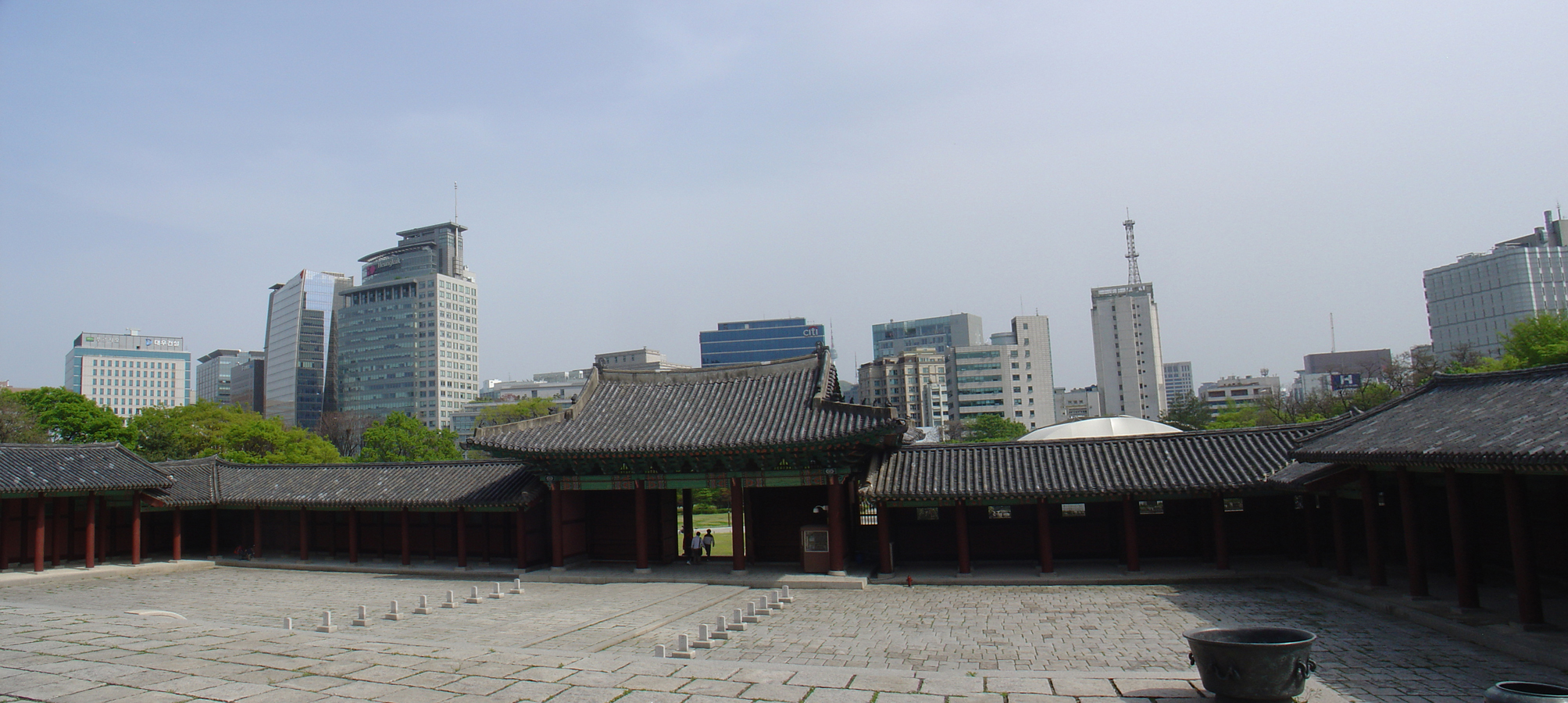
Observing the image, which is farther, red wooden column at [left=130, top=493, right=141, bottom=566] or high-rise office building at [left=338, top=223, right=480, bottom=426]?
high-rise office building at [left=338, top=223, right=480, bottom=426]

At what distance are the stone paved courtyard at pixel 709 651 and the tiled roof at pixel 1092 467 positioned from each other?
2.38 m

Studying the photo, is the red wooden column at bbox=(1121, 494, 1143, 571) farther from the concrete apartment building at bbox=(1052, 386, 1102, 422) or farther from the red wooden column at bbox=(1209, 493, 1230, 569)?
the concrete apartment building at bbox=(1052, 386, 1102, 422)

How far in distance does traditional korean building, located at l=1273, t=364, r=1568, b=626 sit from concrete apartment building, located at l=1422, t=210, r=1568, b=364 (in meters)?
123

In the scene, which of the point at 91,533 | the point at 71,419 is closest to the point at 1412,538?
the point at 91,533

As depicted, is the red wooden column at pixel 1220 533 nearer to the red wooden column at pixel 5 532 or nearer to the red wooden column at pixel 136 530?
the red wooden column at pixel 136 530

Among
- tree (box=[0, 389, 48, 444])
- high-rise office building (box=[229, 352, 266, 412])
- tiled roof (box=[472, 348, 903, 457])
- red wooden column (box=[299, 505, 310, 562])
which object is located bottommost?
red wooden column (box=[299, 505, 310, 562])

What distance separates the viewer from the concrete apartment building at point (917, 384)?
127 metres

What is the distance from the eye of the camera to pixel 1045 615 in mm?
17203

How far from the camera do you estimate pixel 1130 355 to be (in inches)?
5030

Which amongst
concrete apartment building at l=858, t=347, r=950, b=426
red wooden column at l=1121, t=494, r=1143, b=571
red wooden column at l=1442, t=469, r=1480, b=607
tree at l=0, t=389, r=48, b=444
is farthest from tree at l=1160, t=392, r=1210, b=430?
tree at l=0, t=389, r=48, b=444

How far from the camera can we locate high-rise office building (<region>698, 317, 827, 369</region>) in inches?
6132

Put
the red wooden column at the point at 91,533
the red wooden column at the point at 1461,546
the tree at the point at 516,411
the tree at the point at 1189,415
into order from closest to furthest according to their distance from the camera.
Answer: the red wooden column at the point at 1461,546, the red wooden column at the point at 91,533, the tree at the point at 1189,415, the tree at the point at 516,411

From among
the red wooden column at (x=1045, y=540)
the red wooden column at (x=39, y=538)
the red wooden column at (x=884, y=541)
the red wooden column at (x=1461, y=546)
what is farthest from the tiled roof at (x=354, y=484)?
the red wooden column at (x=1461, y=546)

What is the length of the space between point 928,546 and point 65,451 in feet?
94.0
